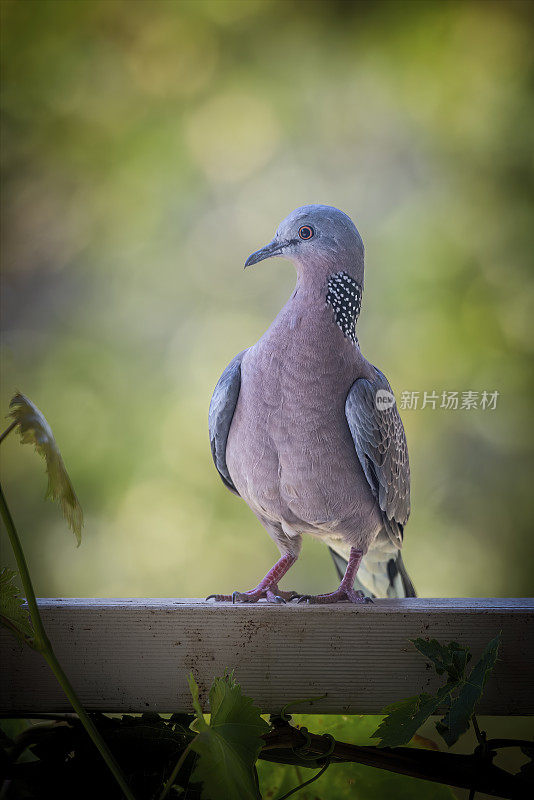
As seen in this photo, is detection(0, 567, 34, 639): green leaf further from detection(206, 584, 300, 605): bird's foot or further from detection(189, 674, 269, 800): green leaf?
detection(206, 584, 300, 605): bird's foot

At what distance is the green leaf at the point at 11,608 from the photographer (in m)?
0.62

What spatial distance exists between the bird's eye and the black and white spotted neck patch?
0.07 metres

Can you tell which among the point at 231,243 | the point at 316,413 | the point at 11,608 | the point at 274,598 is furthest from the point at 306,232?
the point at 231,243

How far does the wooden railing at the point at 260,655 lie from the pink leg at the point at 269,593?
0.10 metres

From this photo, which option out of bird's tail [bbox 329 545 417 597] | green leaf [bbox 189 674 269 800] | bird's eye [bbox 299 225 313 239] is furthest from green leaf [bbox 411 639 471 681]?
bird's eye [bbox 299 225 313 239]

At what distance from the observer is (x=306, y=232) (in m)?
0.94

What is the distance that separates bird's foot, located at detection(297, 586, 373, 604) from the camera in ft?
2.94

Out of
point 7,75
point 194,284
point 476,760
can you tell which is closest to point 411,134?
point 194,284

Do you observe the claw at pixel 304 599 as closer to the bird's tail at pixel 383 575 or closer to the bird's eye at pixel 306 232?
the bird's tail at pixel 383 575

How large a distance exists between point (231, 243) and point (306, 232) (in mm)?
772

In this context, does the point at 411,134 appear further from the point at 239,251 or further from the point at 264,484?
the point at 264,484

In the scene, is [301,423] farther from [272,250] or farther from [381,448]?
[272,250]

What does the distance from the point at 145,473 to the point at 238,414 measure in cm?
75

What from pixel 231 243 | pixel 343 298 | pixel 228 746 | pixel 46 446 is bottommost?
pixel 228 746
